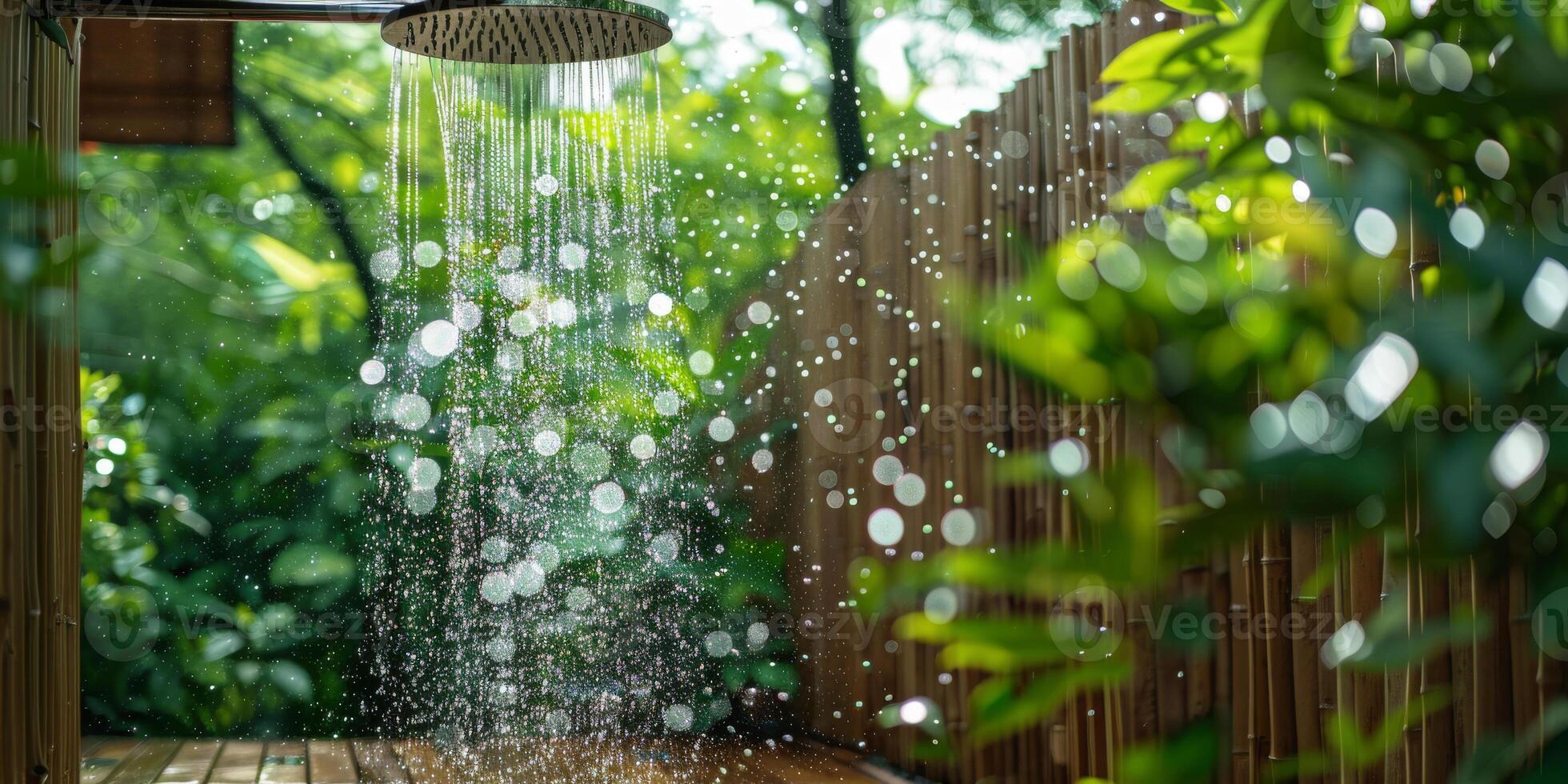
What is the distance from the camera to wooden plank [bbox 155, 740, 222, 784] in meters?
2.67

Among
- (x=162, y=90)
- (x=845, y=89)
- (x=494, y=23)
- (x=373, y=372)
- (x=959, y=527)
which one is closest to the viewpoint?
(x=494, y=23)

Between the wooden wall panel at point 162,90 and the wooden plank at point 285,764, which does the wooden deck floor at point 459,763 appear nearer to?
the wooden plank at point 285,764

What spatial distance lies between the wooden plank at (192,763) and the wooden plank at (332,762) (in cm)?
21

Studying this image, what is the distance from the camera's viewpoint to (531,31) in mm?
1164

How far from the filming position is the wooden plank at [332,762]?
8.79ft

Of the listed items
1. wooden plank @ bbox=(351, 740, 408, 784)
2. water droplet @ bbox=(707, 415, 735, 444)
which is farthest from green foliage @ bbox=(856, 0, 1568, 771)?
water droplet @ bbox=(707, 415, 735, 444)

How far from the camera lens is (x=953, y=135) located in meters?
2.57

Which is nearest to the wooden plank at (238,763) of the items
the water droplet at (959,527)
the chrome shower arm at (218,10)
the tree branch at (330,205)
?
the tree branch at (330,205)

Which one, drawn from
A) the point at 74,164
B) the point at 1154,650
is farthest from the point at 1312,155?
the point at 1154,650

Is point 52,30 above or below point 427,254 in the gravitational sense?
below

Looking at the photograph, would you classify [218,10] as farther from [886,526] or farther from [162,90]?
[886,526]

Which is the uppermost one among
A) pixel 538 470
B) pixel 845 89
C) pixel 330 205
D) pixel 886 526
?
pixel 845 89

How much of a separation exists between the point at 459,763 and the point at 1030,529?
4.66 feet

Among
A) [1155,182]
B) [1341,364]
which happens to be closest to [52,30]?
[1155,182]
